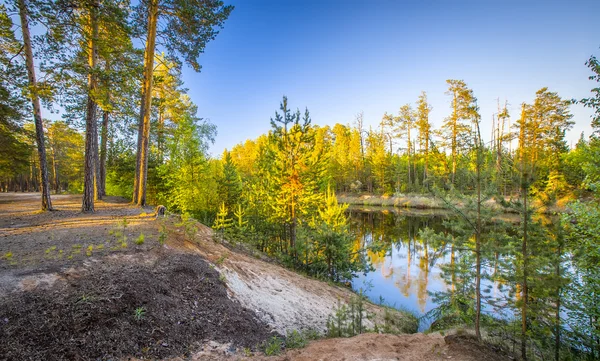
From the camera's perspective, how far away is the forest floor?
11.6 ft

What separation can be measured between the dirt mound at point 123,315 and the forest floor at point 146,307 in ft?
0.04

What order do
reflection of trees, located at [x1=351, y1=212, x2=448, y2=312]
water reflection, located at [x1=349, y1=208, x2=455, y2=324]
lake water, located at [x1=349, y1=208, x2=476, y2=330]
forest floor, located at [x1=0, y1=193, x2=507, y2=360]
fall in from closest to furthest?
forest floor, located at [x1=0, y1=193, x2=507, y2=360] → lake water, located at [x1=349, y1=208, x2=476, y2=330] → water reflection, located at [x1=349, y1=208, x2=455, y2=324] → reflection of trees, located at [x1=351, y1=212, x2=448, y2=312]

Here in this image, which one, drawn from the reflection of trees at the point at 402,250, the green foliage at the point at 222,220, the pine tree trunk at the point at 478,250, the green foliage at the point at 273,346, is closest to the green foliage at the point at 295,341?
the green foliage at the point at 273,346

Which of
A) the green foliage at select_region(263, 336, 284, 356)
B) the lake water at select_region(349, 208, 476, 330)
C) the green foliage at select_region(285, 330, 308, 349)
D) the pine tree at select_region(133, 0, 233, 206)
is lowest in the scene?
the lake water at select_region(349, 208, 476, 330)

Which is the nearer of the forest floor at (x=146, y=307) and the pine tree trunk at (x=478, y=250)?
the forest floor at (x=146, y=307)

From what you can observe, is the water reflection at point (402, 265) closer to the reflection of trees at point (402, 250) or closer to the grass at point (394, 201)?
the reflection of trees at point (402, 250)

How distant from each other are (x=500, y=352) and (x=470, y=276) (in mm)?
→ 1547

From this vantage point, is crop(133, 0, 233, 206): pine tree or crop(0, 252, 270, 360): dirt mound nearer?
crop(0, 252, 270, 360): dirt mound

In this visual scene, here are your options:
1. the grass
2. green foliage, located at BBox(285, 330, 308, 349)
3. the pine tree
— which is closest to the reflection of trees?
green foliage, located at BBox(285, 330, 308, 349)

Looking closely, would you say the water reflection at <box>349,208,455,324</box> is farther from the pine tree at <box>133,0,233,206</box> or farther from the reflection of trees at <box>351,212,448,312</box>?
the pine tree at <box>133,0,233,206</box>

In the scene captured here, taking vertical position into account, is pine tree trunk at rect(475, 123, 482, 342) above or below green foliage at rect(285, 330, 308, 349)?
above

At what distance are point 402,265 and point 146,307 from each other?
587 inches

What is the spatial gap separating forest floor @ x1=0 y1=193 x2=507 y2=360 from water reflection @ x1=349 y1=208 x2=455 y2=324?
2393 millimetres

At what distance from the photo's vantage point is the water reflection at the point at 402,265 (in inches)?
432
